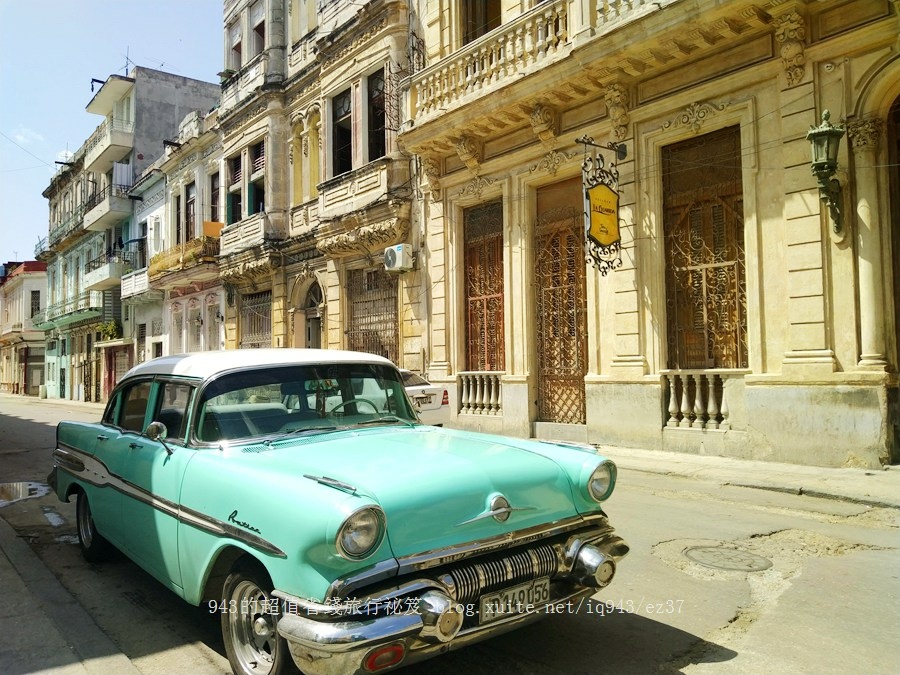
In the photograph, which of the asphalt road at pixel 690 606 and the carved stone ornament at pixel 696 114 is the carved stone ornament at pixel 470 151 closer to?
the carved stone ornament at pixel 696 114

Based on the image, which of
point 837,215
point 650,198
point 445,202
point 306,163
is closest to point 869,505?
point 837,215

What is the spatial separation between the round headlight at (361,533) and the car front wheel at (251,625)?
1.66 ft

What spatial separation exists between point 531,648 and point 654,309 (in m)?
8.04

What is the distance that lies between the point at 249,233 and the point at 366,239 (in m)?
6.69

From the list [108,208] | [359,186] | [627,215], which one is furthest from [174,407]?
[108,208]

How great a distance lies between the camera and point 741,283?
9.82 metres

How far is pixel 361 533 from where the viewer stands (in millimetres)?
2615

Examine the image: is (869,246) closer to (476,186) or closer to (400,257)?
(476,186)

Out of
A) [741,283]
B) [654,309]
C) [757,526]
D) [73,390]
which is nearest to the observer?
[757,526]

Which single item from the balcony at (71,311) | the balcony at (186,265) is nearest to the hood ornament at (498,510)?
the balcony at (186,265)

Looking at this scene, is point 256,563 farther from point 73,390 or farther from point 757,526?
point 73,390

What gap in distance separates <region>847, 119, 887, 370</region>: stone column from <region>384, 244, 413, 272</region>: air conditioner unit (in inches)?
366

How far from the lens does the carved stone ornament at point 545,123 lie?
480 inches

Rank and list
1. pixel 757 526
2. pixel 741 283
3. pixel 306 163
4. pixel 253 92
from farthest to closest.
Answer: pixel 253 92 → pixel 306 163 → pixel 741 283 → pixel 757 526
